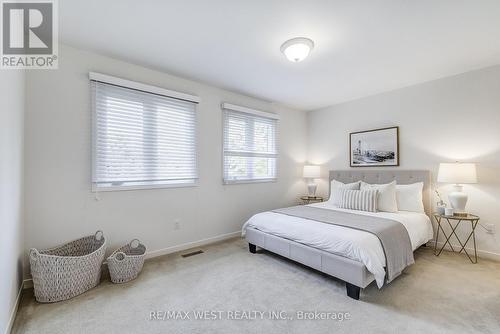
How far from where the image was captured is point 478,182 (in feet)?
9.62

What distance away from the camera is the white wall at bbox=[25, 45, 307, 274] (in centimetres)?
221

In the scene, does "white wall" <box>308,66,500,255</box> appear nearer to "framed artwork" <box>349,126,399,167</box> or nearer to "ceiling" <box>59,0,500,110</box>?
"framed artwork" <box>349,126,399,167</box>

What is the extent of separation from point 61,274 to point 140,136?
5.18 ft

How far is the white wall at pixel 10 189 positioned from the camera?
1.45 meters

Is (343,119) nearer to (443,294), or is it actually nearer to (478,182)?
(478,182)

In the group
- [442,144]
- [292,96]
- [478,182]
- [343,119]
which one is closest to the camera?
[478,182]

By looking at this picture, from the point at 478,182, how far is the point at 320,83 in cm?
246

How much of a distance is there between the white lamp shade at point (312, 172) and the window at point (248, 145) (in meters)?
0.73

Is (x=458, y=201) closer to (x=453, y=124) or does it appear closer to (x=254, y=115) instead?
(x=453, y=124)

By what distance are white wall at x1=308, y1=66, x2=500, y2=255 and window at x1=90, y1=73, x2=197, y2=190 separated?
308cm

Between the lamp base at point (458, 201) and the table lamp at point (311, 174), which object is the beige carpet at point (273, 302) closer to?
the lamp base at point (458, 201)

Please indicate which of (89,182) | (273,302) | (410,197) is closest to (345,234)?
(273,302)

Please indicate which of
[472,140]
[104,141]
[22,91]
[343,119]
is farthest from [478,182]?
[22,91]

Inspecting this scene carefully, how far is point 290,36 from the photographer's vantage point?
2189 mm
